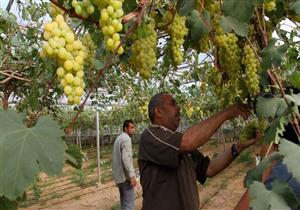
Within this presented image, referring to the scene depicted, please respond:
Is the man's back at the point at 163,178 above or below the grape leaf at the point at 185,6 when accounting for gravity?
below

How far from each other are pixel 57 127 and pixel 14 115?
105 millimetres

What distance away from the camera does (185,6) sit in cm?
143

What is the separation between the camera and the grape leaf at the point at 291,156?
3.86ft

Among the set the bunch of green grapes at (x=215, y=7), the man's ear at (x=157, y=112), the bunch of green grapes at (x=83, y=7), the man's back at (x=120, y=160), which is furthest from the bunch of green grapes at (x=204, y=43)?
the man's back at (x=120, y=160)

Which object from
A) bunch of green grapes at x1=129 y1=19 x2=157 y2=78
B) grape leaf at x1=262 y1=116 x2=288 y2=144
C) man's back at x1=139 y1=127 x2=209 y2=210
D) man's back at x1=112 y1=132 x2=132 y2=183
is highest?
bunch of green grapes at x1=129 y1=19 x2=157 y2=78

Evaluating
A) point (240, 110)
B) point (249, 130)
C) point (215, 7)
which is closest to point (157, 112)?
point (249, 130)

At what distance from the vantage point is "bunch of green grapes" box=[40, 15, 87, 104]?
973mm

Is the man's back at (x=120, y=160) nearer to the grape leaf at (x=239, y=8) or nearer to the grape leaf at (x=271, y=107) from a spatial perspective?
the grape leaf at (x=271, y=107)

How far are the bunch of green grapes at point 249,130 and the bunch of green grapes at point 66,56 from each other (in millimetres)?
1383

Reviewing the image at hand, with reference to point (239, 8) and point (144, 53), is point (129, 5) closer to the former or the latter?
point (144, 53)

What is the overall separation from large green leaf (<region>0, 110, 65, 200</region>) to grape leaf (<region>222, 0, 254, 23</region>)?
0.50 meters

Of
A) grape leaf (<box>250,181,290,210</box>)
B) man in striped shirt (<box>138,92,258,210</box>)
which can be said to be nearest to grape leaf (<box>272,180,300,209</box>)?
grape leaf (<box>250,181,290,210</box>)

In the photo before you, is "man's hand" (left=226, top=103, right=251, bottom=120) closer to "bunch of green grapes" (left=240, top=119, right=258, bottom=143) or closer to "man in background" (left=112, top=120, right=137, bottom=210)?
"bunch of green grapes" (left=240, top=119, right=258, bottom=143)

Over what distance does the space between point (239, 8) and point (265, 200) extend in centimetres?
49
